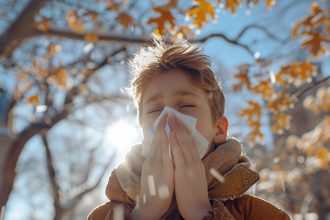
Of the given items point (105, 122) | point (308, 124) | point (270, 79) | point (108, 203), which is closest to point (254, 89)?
point (270, 79)

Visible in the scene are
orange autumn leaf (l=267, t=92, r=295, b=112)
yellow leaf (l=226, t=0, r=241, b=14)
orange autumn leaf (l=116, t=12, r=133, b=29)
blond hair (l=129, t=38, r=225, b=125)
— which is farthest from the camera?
orange autumn leaf (l=267, t=92, r=295, b=112)

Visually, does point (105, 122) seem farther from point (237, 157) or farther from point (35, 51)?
point (237, 157)

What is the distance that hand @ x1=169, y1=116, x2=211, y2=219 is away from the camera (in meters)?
1.35

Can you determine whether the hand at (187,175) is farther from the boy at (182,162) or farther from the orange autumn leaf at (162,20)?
the orange autumn leaf at (162,20)

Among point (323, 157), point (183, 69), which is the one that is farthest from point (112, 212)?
point (323, 157)

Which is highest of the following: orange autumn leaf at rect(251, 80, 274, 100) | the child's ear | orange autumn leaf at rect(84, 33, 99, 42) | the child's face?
the child's face

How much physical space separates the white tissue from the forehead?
0.37 feet

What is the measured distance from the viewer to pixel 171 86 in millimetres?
1570

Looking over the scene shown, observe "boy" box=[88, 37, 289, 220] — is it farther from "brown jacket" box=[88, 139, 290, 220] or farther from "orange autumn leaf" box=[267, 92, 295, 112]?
"orange autumn leaf" box=[267, 92, 295, 112]

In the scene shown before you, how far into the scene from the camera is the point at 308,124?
13.7 m

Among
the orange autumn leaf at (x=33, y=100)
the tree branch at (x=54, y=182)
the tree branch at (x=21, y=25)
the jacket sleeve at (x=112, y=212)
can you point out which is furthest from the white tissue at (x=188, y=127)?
the tree branch at (x=54, y=182)

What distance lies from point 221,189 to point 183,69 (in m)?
0.54

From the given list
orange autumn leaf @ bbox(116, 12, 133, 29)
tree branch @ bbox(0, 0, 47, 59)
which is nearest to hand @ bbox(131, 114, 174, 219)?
tree branch @ bbox(0, 0, 47, 59)

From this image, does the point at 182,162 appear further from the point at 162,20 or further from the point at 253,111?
the point at 253,111
